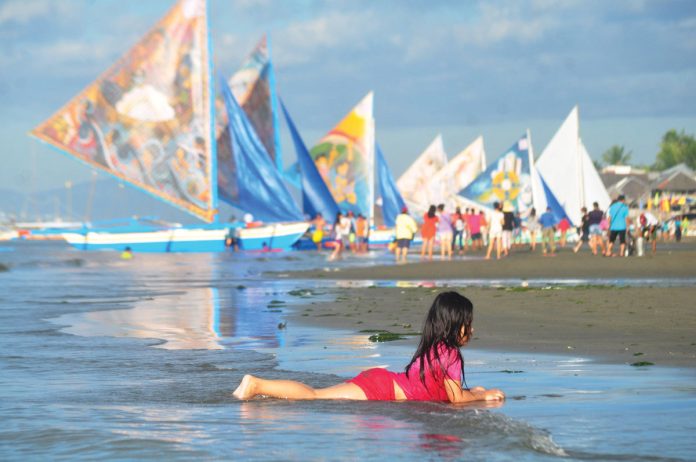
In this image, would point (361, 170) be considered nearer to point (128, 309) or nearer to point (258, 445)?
point (128, 309)

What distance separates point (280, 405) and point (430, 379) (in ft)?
3.25

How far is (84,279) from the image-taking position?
27.6 metres

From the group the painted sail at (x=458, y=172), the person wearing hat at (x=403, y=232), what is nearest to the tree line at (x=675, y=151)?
the painted sail at (x=458, y=172)

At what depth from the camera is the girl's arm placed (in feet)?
25.8

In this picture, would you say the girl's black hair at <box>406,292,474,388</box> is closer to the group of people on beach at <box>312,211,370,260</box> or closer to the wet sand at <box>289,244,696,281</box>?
the wet sand at <box>289,244,696,281</box>

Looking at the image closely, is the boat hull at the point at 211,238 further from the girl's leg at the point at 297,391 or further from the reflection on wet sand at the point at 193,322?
the girl's leg at the point at 297,391

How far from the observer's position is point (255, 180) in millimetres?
55375

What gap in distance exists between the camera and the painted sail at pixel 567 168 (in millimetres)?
73312

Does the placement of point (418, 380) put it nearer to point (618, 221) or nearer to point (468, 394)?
point (468, 394)

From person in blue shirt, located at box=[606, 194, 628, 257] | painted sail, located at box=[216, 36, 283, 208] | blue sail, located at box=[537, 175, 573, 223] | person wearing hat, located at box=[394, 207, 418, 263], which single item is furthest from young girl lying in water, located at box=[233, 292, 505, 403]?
blue sail, located at box=[537, 175, 573, 223]

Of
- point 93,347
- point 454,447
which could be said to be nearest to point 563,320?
point 93,347

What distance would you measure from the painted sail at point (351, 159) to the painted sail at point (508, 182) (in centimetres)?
734

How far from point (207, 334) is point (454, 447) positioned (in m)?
7.11

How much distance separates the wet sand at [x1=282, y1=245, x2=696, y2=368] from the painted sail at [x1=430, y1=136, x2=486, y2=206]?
276 ft
